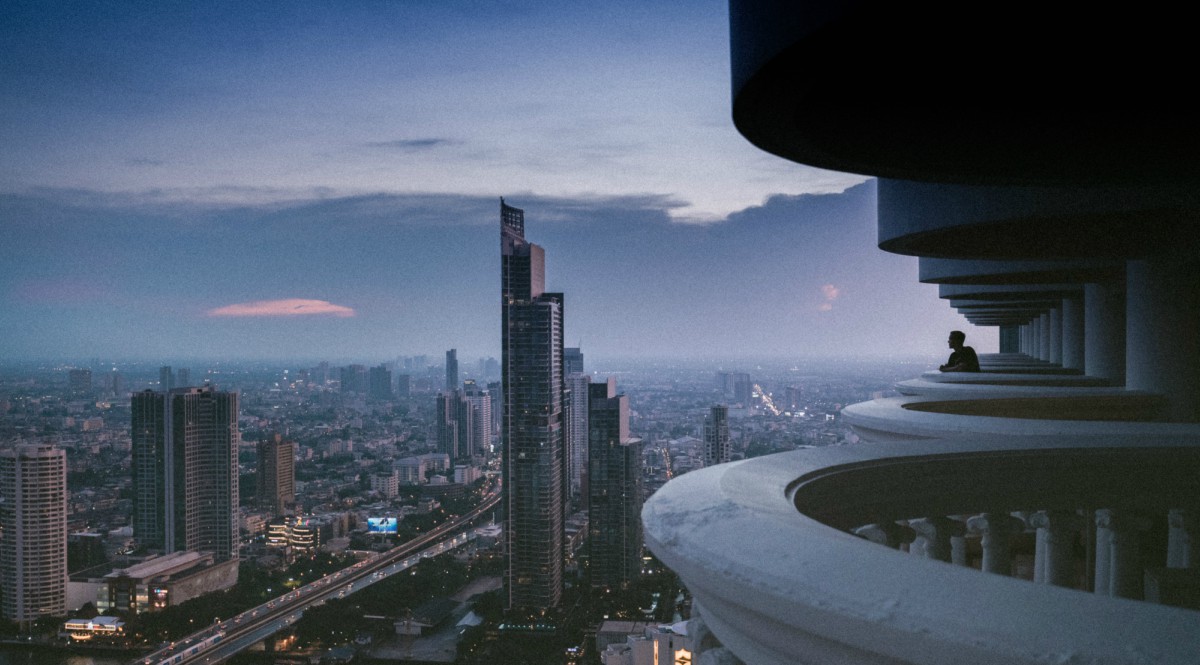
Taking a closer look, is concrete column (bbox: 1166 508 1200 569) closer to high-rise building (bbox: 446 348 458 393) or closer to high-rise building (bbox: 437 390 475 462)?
high-rise building (bbox: 437 390 475 462)

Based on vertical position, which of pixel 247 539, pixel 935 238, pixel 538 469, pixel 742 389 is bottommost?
pixel 247 539

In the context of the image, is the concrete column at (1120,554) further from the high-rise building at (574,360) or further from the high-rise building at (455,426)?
the high-rise building at (455,426)

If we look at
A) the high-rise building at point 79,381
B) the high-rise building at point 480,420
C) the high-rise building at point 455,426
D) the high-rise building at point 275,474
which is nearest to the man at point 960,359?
the high-rise building at point 79,381

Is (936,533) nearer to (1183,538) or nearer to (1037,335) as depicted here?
(1183,538)

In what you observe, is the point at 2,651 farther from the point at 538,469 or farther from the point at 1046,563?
the point at 1046,563

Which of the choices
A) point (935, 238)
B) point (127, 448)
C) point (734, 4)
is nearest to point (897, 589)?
point (734, 4)

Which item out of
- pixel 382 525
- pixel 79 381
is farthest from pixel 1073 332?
pixel 79 381

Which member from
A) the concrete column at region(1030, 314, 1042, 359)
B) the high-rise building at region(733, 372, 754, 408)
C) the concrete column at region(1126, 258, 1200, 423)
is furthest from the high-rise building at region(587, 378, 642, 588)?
the concrete column at region(1126, 258, 1200, 423)
